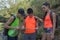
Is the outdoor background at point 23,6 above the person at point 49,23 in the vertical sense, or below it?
above

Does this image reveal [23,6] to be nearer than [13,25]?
No

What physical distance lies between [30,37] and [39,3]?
448cm

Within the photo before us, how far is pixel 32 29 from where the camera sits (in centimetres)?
830

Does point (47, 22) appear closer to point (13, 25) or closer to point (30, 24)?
point (30, 24)

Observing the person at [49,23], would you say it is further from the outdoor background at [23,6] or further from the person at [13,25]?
the outdoor background at [23,6]

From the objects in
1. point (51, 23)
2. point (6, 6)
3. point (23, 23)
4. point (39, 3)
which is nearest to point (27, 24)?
point (23, 23)

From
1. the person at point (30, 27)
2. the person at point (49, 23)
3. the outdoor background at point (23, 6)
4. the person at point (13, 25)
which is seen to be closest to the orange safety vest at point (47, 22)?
the person at point (49, 23)

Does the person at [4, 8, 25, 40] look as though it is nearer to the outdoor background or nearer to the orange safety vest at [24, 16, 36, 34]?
the orange safety vest at [24, 16, 36, 34]

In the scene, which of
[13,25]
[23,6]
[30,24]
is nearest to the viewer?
[13,25]

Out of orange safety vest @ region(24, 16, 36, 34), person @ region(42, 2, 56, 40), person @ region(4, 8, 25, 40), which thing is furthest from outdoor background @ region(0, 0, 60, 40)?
person @ region(4, 8, 25, 40)

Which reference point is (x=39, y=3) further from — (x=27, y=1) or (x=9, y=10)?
(x=9, y=10)

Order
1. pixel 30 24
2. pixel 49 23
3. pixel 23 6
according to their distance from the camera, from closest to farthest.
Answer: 1. pixel 49 23
2. pixel 30 24
3. pixel 23 6

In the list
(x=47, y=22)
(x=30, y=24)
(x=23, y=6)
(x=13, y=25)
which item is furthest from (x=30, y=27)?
(x=23, y=6)

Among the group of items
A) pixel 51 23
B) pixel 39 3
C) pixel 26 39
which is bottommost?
pixel 26 39
